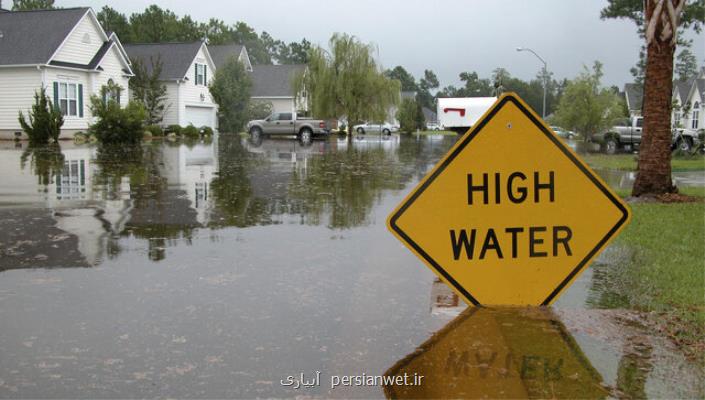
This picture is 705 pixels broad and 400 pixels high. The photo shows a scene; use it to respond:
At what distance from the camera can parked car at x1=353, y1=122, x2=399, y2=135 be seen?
7138 centimetres

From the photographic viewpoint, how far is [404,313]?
16.9 ft

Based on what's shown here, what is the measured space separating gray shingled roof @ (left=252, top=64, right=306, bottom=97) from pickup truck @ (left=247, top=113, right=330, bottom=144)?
18235 millimetres

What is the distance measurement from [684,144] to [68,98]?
29.8 meters

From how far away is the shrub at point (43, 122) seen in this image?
97.2 feet

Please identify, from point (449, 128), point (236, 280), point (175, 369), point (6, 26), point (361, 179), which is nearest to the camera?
point (175, 369)

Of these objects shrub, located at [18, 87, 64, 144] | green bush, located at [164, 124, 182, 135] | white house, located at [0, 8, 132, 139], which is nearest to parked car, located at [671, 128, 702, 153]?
shrub, located at [18, 87, 64, 144]

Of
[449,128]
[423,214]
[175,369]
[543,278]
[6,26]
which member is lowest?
[175,369]

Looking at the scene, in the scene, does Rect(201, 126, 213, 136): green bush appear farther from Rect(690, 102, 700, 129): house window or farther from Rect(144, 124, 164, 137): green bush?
Rect(690, 102, 700, 129): house window

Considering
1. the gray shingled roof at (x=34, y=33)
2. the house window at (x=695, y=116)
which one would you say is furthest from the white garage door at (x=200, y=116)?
the house window at (x=695, y=116)

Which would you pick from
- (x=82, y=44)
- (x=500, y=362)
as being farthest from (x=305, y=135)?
(x=500, y=362)

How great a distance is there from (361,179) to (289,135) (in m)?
32.2

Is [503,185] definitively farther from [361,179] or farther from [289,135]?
[289,135]

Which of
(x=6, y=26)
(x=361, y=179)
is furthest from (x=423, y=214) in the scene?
(x=6, y=26)

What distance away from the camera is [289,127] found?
4512 centimetres
